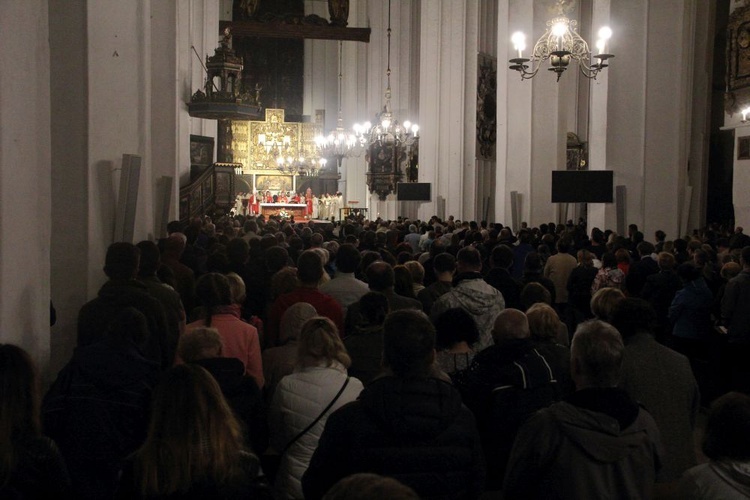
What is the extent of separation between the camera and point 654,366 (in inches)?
191

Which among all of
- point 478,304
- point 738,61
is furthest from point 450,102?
point 478,304

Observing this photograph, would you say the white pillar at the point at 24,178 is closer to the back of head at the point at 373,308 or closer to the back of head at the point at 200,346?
the back of head at the point at 200,346

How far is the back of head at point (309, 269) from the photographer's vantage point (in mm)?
6970

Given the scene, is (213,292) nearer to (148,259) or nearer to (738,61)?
(148,259)

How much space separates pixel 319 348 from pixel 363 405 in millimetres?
1031

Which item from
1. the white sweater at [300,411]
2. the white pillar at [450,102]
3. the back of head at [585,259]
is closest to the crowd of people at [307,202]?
the white pillar at [450,102]

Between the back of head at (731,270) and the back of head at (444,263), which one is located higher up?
the back of head at (444,263)

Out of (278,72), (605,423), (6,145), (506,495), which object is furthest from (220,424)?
(278,72)

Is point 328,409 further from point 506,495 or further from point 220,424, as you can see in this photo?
point 220,424

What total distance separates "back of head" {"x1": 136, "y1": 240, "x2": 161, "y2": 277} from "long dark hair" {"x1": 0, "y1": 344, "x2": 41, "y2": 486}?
3893mm

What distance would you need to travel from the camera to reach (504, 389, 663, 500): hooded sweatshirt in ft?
11.5

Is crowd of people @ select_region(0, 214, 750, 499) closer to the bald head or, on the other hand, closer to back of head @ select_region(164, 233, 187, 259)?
the bald head

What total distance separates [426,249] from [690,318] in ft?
22.9

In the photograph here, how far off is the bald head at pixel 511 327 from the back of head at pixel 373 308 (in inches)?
34.8
